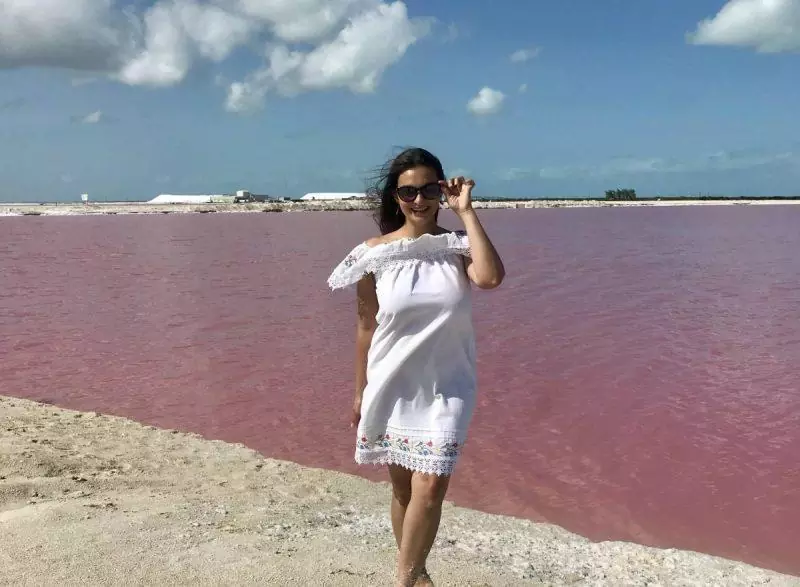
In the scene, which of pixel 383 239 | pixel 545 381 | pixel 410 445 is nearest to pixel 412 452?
pixel 410 445

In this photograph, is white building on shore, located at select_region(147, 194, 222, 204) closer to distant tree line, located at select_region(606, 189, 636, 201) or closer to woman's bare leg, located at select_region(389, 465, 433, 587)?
distant tree line, located at select_region(606, 189, 636, 201)

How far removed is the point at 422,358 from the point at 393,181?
86 centimetres

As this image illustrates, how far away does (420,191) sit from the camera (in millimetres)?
3426

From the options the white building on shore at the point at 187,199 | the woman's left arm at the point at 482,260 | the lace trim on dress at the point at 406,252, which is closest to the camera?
the woman's left arm at the point at 482,260

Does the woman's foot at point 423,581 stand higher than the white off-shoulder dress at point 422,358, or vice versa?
the white off-shoulder dress at point 422,358

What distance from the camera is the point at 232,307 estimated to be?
15781 mm

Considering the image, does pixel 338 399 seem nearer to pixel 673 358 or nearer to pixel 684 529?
pixel 684 529

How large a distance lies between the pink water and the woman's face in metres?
3.26

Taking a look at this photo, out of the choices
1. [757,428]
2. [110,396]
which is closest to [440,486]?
[757,428]

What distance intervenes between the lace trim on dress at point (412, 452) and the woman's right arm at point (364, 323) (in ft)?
0.80

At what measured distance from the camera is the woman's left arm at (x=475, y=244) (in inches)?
127

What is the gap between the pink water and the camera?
618cm

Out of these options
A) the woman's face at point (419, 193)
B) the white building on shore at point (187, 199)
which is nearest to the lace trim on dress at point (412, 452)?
the woman's face at point (419, 193)

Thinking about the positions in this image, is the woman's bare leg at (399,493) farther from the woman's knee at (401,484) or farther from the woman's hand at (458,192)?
the woman's hand at (458,192)
